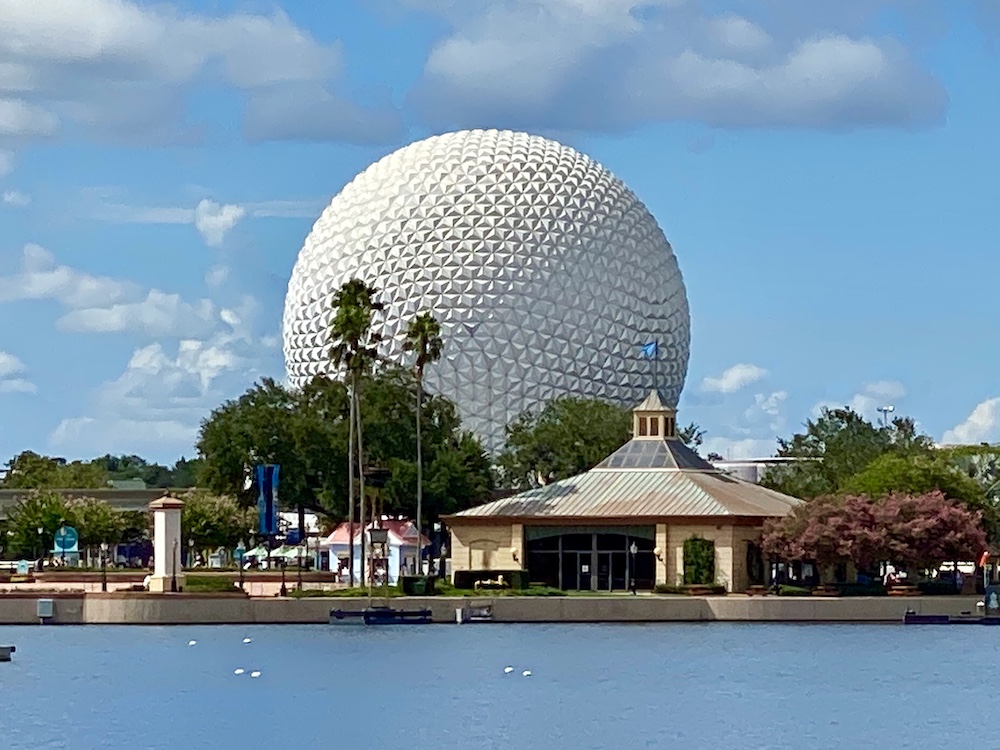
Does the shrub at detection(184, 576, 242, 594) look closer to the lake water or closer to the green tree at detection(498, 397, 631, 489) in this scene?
the lake water

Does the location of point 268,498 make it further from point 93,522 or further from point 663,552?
point 93,522

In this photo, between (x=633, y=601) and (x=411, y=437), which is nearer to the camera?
(x=633, y=601)

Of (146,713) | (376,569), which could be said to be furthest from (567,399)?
(146,713)

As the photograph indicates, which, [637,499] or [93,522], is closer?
[637,499]

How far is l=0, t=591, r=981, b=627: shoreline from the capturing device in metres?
79.2

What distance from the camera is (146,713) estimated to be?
5556 centimetres

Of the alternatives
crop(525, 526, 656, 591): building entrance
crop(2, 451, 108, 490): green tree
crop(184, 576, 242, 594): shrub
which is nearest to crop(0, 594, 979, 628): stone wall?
crop(184, 576, 242, 594): shrub

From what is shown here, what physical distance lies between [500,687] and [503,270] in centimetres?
5285

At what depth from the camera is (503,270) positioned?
366 ft

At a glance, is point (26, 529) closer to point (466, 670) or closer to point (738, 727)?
point (466, 670)

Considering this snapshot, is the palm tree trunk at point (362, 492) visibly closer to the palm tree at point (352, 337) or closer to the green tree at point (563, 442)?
the palm tree at point (352, 337)

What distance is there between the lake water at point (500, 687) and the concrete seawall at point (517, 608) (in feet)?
3.07

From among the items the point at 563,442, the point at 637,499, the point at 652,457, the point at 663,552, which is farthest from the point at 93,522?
the point at 663,552

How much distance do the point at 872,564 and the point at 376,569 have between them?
56.2 feet
